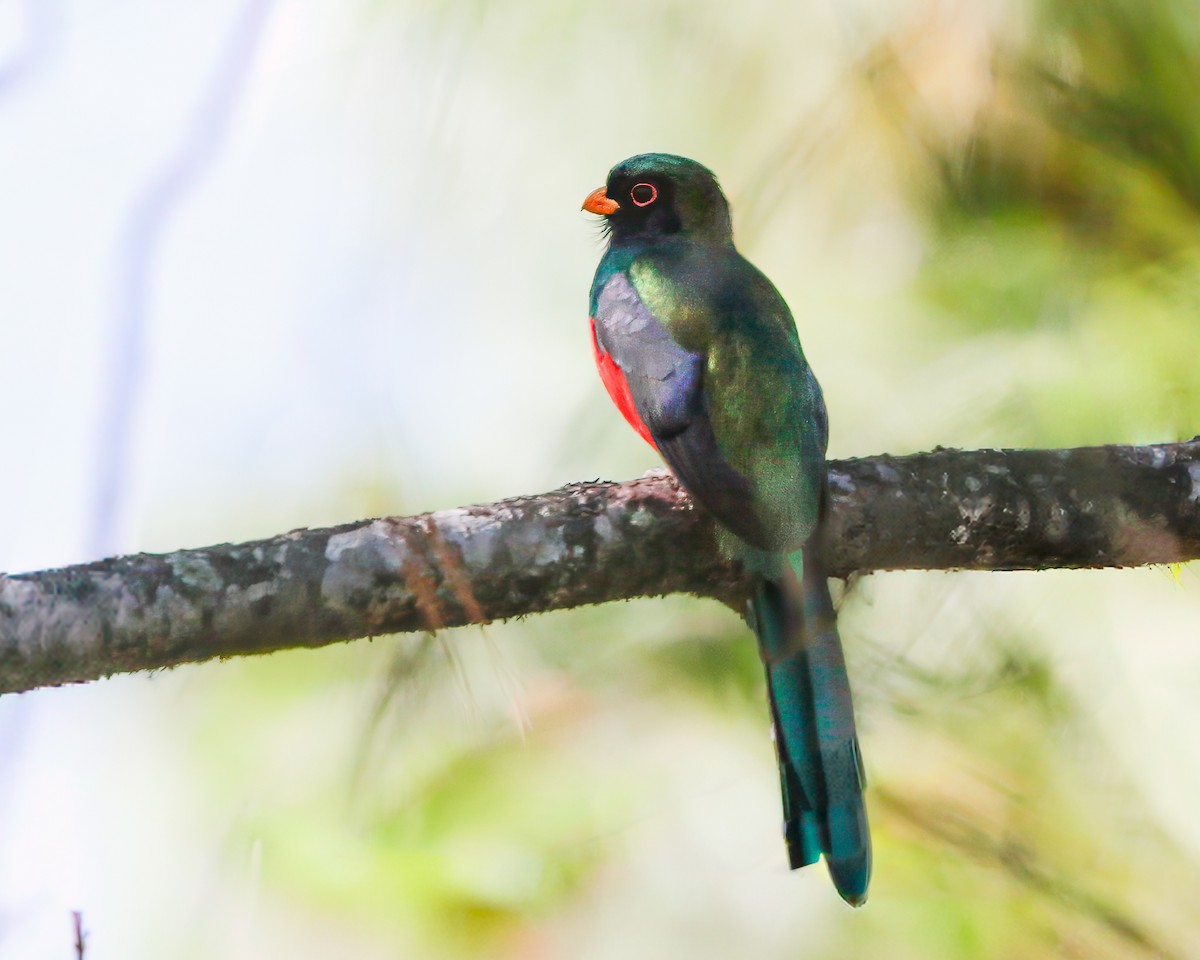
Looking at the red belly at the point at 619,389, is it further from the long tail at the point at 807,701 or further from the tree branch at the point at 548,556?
the long tail at the point at 807,701

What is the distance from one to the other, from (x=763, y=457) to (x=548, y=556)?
0.55m

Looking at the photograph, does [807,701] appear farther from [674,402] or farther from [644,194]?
[644,194]

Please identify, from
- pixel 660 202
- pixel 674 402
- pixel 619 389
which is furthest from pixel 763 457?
pixel 660 202

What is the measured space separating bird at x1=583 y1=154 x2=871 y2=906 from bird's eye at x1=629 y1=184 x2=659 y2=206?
0.88ft

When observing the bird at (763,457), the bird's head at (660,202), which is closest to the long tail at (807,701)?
the bird at (763,457)

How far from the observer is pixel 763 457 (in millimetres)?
2631

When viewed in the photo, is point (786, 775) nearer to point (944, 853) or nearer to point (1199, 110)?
point (944, 853)

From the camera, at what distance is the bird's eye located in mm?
3443

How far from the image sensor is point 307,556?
2166mm

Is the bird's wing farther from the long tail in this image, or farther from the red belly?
the long tail

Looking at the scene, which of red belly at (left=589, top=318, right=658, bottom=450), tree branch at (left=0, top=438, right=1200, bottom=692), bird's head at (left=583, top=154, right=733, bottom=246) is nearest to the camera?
tree branch at (left=0, top=438, right=1200, bottom=692)

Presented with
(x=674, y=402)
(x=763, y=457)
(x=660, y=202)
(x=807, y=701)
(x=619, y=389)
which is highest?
(x=660, y=202)

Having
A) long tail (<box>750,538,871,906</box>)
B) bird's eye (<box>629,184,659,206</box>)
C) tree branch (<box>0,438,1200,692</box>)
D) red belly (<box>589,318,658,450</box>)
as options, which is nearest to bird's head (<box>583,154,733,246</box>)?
bird's eye (<box>629,184,659,206</box>)

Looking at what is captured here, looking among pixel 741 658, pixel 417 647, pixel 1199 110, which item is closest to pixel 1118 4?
pixel 1199 110
